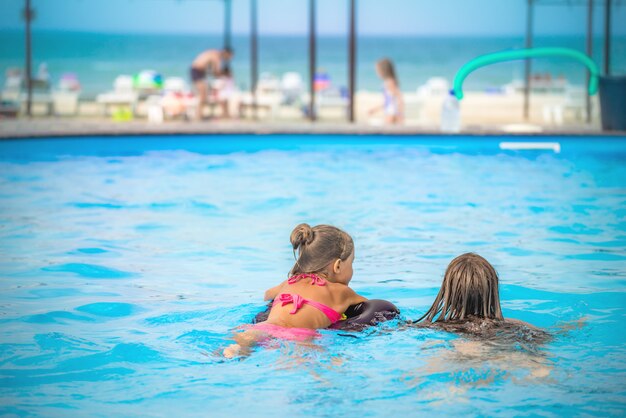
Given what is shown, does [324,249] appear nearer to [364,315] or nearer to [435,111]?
[364,315]

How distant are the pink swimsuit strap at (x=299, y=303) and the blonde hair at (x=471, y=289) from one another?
1.61 ft

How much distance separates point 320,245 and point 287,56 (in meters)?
57.8

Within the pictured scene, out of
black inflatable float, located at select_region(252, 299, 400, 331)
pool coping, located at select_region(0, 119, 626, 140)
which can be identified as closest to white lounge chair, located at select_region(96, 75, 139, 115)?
pool coping, located at select_region(0, 119, 626, 140)

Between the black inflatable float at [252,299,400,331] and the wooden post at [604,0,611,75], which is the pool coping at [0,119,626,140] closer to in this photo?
the wooden post at [604,0,611,75]

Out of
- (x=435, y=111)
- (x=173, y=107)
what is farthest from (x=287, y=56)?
(x=173, y=107)

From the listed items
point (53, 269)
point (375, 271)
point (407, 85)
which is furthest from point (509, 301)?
point (407, 85)

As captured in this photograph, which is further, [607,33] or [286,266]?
[607,33]

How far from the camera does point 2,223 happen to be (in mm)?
7016

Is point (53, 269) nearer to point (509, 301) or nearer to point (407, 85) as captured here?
point (509, 301)

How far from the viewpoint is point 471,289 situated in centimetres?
373

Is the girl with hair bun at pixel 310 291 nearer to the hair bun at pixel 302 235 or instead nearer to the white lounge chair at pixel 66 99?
the hair bun at pixel 302 235

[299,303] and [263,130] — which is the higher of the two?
[263,130]

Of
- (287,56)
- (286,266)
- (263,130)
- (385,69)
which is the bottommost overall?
(286,266)

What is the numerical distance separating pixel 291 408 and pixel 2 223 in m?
4.33
